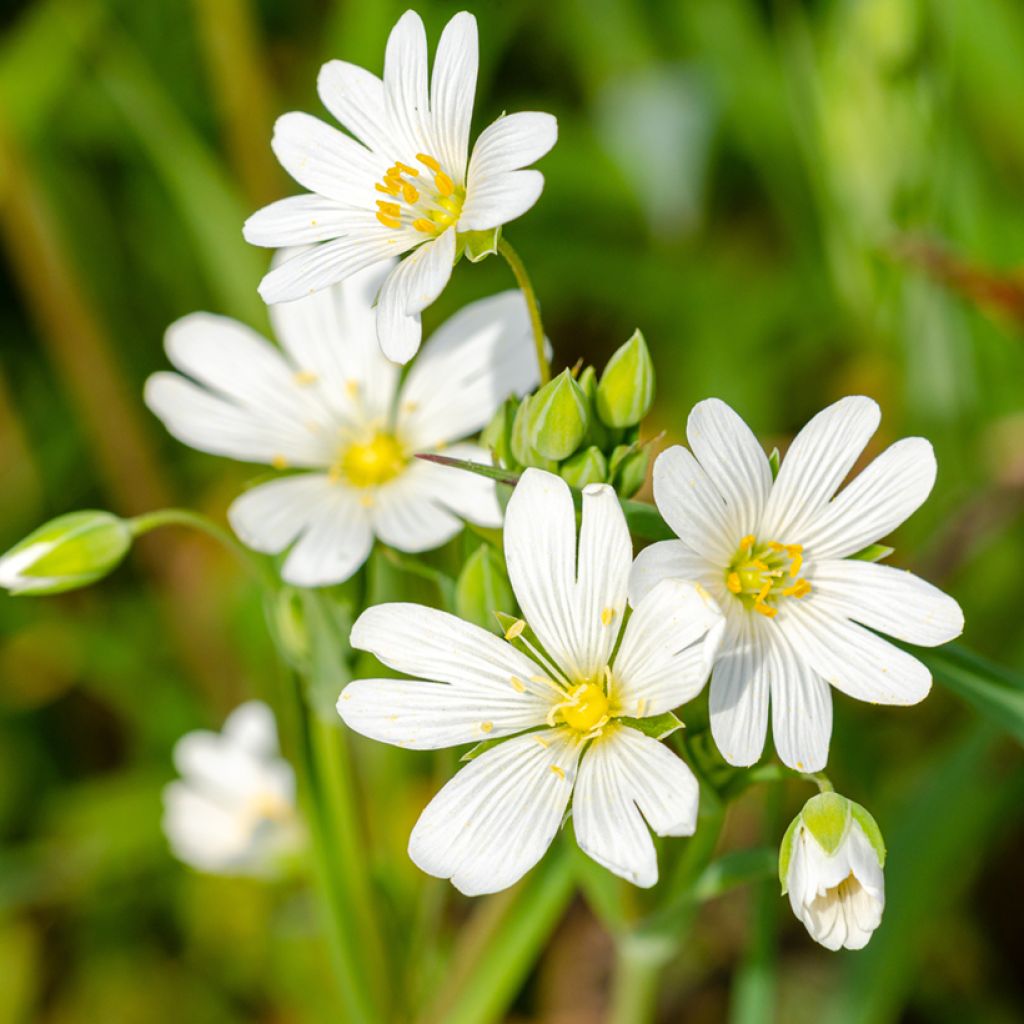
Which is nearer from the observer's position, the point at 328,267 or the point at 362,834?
the point at 328,267

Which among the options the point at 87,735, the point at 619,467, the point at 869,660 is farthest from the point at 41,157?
the point at 869,660

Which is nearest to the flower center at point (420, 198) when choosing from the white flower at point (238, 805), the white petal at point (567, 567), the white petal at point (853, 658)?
the white petal at point (567, 567)

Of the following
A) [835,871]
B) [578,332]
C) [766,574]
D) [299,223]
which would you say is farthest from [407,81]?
[578,332]

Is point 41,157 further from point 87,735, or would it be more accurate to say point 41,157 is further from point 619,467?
point 619,467

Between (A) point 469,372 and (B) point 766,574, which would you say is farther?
(A) point 469,372

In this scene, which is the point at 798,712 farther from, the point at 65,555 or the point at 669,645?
the point at 65,555

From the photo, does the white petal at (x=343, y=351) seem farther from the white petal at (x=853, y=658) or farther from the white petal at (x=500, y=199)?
the white petal at (x=853, y=658)
